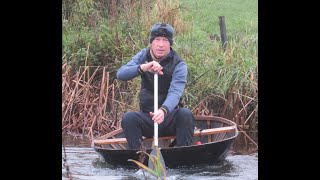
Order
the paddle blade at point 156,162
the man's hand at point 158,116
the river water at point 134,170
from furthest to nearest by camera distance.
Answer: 1. the man's hand at point 158,116
2. the river water at point 134,170
3. the paddle blade at point 156,162

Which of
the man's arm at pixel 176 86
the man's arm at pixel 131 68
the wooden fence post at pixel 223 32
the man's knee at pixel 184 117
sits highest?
the wooden fence post at pixel 223 32

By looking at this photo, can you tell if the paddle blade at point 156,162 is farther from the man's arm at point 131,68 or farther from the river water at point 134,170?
the man's arm at point 131,68

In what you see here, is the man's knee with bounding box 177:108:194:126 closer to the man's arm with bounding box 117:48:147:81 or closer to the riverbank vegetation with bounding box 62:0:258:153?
the riverbank vegetation with bounding box 62:0:258:153

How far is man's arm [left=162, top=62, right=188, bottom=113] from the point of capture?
27.4 ft

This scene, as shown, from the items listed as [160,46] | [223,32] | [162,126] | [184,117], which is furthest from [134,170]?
[223,32]

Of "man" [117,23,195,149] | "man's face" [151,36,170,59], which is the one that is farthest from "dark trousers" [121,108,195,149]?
"man's face" [151,36,170,59]

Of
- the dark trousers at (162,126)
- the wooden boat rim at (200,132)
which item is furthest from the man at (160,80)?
the wooden boat rim at (200,132)

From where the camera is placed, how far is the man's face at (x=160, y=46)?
27.6 feet

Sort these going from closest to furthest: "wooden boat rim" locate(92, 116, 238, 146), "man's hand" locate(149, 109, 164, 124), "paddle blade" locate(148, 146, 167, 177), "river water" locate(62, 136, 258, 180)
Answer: "paddle blade" locate(148, 146, 167, 177), "river water" locate(62, 136, 258, 180), "man's hand" locate(149, 109, 164, 124), "wooden boat rim" locate(92, 116, 238, 146)

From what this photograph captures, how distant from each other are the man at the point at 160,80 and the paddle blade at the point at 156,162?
26 centimetres

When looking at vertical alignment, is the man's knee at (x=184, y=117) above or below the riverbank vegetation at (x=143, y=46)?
below

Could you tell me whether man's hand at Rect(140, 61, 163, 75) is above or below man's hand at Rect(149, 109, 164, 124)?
above

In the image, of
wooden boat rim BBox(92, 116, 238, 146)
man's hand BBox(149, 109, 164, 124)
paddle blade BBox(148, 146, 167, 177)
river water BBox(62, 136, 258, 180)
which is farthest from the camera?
wooden boat rim BBox(92, 116, 238, 146)

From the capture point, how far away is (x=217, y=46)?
28.0 ft
